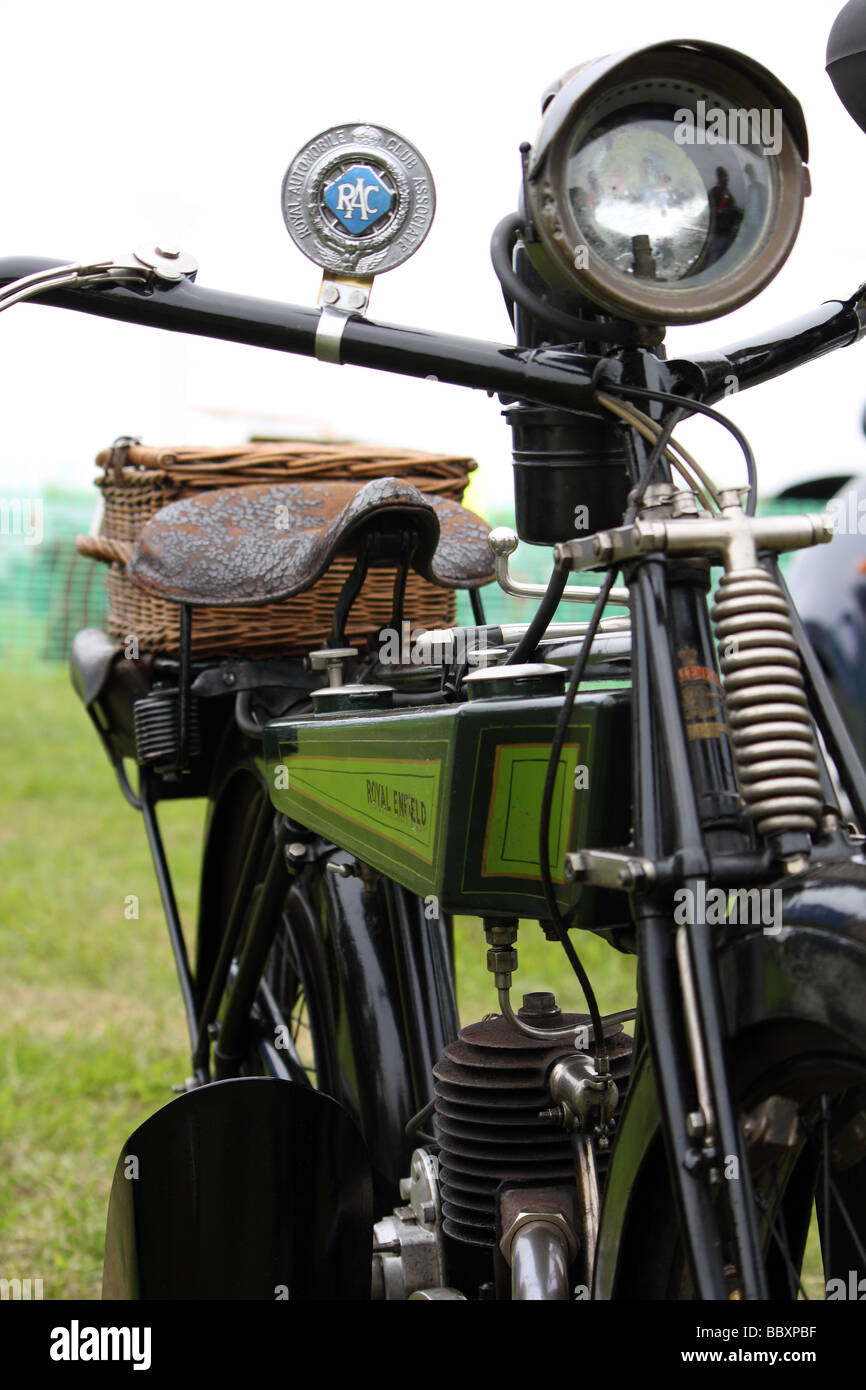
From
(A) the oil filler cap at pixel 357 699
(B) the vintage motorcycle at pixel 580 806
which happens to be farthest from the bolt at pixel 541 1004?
(A) the oil filler cap at pixel 357 699

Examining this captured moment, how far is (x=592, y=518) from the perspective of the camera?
1.42 metres

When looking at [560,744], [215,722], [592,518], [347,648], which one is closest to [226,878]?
[215,722]

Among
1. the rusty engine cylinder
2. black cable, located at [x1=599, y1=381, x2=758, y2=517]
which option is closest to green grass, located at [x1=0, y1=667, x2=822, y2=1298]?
the rusty engine cylinder

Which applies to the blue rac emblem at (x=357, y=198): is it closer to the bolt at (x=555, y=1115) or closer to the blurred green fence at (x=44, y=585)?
the bolt at (x=555, y=1115)

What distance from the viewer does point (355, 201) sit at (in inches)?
52.8

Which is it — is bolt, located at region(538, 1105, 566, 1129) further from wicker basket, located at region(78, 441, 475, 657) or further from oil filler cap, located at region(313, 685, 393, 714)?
wicker basket, located at region(78, 441, 475, 657)

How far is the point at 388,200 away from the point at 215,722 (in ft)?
4.13

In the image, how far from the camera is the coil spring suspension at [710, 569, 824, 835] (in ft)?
3.41

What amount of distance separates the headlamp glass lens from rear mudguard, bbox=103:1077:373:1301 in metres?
0.93

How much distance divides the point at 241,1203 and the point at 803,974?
0.83 m

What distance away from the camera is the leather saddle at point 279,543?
188 cm

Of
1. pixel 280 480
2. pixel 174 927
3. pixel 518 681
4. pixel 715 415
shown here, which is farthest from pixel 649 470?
pixel 174 927

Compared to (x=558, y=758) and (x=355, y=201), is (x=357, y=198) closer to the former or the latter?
(x=355, y=201)

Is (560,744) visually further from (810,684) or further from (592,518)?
(592,518)
